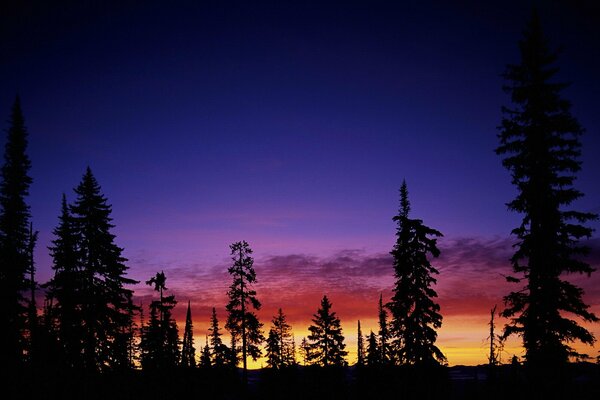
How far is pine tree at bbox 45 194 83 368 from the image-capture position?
27016 millimetres

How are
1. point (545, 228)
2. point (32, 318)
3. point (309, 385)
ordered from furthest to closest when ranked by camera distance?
1. point (309, 385)
2. point (32, 318)
3. point (545, 228)

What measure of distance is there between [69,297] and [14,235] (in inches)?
251

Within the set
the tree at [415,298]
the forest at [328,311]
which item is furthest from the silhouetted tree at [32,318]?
the tree at [415,298]

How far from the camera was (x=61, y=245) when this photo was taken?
2972cm

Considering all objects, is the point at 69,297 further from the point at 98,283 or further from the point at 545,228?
the point at 545,228

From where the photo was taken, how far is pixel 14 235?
28719mm

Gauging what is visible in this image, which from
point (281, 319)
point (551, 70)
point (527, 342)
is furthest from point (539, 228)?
point (281, 319)

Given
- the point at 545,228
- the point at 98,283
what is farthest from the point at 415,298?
the point at 98,283

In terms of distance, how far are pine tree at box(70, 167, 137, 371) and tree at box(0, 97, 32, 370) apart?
4283mm

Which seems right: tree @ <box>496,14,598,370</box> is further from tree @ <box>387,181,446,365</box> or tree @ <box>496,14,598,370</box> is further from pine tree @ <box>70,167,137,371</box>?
pine tree @ <box>70,167,137,371</box>

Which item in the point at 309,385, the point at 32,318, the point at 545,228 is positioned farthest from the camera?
the point at 309,385

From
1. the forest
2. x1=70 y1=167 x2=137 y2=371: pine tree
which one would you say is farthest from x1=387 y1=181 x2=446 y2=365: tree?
x1=70 y1=167 x2=137 y2=371: pine tree

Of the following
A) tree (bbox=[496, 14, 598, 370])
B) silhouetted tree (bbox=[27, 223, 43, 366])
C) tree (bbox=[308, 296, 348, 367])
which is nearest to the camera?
tree (bbox=[496, 14, 598, 370])

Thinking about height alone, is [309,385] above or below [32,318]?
below
